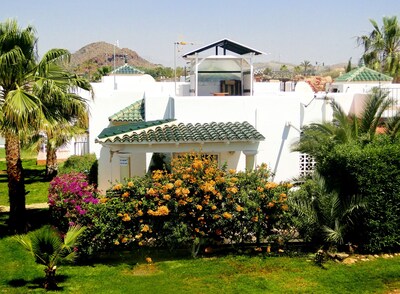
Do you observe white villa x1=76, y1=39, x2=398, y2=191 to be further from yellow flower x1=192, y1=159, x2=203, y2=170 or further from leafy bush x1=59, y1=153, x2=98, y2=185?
yellow flower x1=192, y1=159, x2=203, y2=170

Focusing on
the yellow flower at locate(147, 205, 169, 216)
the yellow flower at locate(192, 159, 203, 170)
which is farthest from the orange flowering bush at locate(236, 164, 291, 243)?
the yellow flower at locate(147, 205, 169, 216)

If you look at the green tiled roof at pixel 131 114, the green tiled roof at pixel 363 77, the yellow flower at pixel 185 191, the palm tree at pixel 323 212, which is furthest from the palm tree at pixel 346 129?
the green tiled roof at pixel 363 77

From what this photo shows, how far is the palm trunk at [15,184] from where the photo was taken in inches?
670

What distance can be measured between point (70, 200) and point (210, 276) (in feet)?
14.6

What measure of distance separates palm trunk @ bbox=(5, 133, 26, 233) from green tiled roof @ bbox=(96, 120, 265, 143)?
8.93 ft

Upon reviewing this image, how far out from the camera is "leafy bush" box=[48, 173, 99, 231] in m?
14.3

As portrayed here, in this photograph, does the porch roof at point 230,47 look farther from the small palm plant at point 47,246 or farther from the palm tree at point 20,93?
the small palm plant at point 47,246

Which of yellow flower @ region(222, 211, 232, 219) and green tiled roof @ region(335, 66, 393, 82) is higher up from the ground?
green tiled roof @ region(335, 66, 393, 82)

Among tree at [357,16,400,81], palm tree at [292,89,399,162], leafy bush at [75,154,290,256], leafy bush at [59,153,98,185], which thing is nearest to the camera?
leafy bush at [75,154,290,256]

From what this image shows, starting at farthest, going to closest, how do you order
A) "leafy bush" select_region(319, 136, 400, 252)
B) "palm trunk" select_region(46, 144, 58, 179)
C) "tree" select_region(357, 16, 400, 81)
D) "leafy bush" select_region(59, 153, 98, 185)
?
1. "tree" select_region(357, 16, 400, 81)
2. "palm trunk" select_region(46, 144, 58, 179)
3. "leafy bush" select_region(59, 153, 98, 185)
4. "leafy bush" select_region(319, 136, 400, 252)

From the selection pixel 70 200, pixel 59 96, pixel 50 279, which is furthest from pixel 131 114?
pixel 50 279

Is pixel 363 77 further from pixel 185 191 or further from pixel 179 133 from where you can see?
pixel 185 191

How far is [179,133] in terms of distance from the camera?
18.3m

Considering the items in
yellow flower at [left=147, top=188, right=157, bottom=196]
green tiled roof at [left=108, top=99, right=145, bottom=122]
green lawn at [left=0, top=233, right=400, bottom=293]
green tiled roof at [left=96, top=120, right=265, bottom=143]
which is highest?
green tiled roof at [left=108, top=99, right=145, bottom=122]
